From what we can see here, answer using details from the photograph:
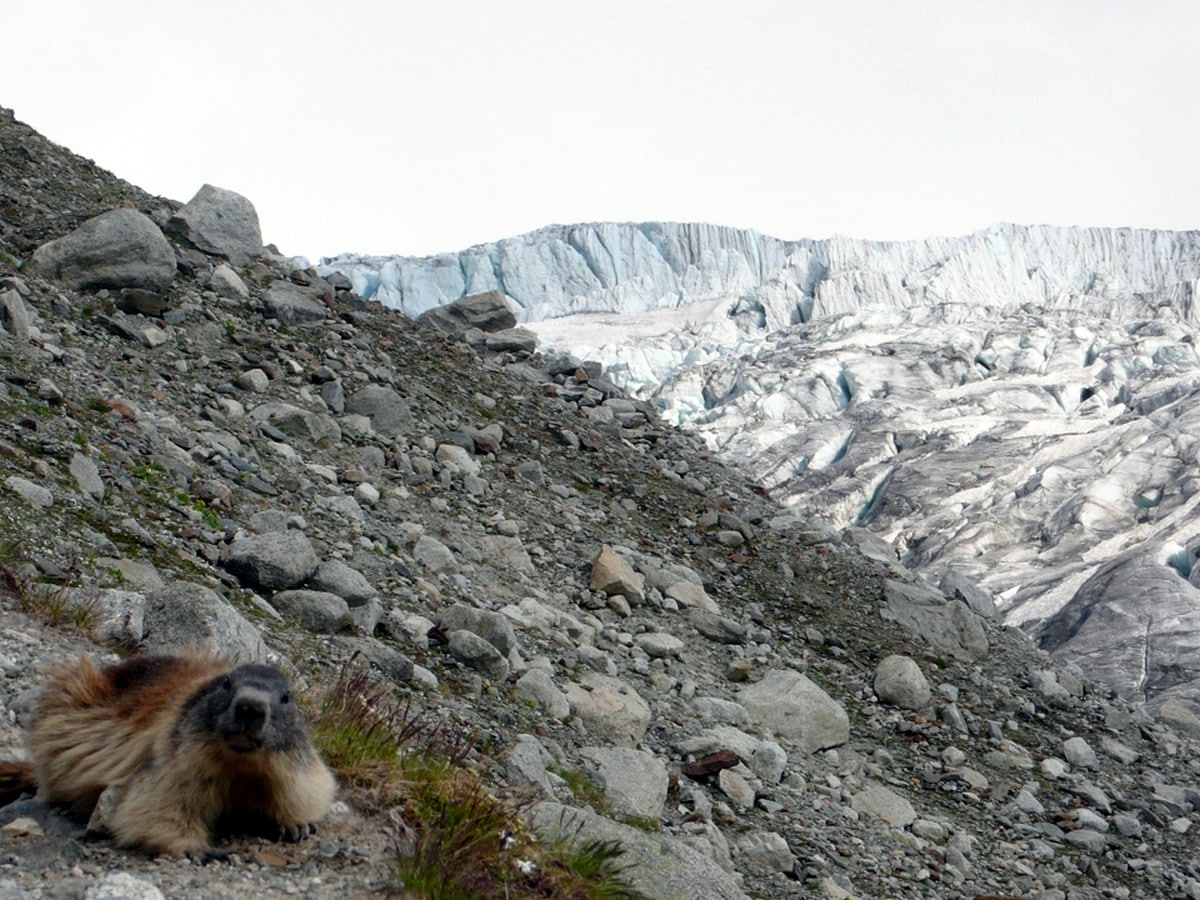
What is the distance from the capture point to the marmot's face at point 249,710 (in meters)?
2.98

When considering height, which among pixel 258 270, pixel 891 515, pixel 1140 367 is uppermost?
pixel 1140 367

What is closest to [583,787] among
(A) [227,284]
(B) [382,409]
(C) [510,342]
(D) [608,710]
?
(D) [608,710]

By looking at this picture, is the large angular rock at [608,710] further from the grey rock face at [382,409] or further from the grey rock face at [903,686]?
the grey rock face at [382,409]

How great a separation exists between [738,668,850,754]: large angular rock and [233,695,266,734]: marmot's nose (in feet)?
21.0

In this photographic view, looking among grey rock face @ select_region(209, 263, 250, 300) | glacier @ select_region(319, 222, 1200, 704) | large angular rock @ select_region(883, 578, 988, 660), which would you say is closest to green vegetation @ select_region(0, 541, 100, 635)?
grey rock face @ select_region(209, 263, 250, 300)

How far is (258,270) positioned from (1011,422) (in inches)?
2822

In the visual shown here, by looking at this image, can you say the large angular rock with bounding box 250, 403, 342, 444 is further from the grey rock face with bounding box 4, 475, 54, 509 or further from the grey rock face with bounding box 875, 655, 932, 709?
the grey rock face with bounding box 875, 655, 932, 709

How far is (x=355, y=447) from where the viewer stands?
10.9 meters

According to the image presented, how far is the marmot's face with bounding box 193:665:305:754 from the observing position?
9.79 feet

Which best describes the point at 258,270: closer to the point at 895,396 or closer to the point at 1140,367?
the point at 895,396

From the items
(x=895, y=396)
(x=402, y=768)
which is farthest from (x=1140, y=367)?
(x=402, y=768)

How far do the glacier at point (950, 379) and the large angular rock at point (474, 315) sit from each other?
250 inches

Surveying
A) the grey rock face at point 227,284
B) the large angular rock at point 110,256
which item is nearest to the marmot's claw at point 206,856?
the large angular rock at point 110,256

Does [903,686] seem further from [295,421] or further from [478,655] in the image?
[295,421]
